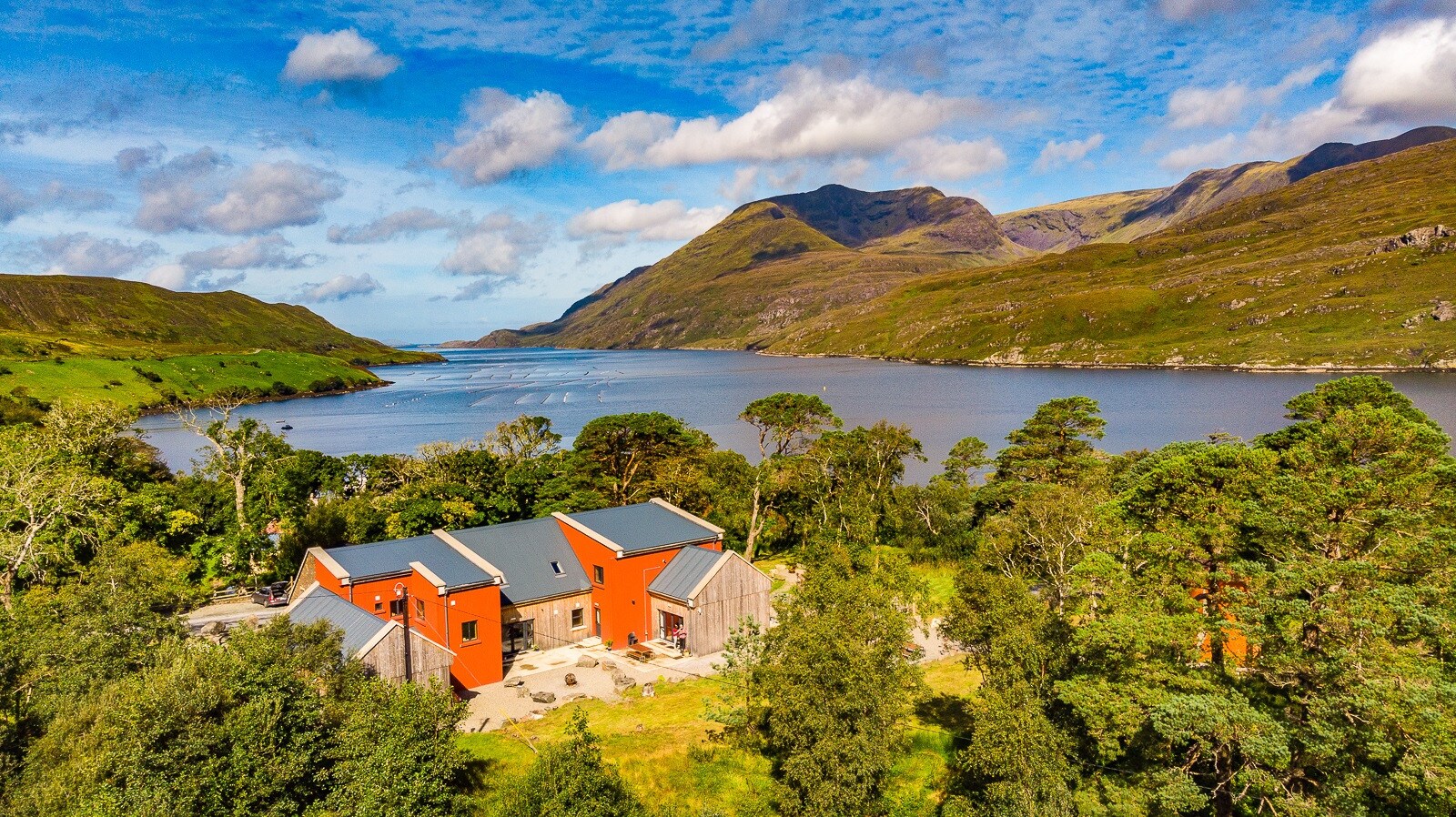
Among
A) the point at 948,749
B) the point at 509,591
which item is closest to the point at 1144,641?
the point at 948,749

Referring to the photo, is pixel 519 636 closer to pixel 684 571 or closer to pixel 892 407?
pixel 684 571

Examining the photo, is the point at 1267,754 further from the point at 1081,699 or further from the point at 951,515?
the point at 951,515

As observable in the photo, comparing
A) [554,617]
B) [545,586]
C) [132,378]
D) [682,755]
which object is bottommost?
[682,755]

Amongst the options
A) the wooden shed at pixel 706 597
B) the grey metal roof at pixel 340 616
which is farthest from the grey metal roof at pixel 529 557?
the grey metal roof at pixel 340 616

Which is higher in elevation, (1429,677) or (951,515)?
(1429,677)

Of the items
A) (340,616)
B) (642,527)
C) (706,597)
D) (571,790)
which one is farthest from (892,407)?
(571,790)

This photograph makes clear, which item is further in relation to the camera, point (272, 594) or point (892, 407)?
point (892, 407)

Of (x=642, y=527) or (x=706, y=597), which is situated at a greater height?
(x=642, y=527)

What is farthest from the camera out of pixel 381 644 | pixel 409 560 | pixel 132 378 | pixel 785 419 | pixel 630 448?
pixel 132 378
